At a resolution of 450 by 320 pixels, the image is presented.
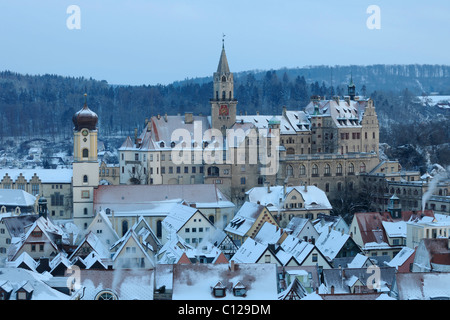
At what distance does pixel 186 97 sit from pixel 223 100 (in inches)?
1925

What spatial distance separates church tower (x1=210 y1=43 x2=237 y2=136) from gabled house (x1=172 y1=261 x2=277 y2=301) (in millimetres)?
34229

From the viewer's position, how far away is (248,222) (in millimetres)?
41844

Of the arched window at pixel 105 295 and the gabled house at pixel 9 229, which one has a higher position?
the arched window at pixel 105 295

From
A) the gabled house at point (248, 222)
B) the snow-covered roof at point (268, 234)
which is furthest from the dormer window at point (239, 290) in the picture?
the gabled house at point (248, 222)

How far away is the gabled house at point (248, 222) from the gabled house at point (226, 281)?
1745cm

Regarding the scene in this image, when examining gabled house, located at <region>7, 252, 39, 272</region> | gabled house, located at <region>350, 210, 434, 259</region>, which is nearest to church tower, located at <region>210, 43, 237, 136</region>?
gabled house, located at <region>350, 210, 434, 259</region>

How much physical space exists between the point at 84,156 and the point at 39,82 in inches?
2203

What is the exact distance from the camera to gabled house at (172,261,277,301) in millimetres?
19672

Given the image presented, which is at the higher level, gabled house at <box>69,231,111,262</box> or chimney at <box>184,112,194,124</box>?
chimney at <box>184,112,194,124</box>

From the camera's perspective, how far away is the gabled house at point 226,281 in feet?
64.5

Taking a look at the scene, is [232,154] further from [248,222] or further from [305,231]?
[305,231]

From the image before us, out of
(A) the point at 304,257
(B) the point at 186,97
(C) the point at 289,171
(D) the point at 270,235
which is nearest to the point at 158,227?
(D) the point at 270,235

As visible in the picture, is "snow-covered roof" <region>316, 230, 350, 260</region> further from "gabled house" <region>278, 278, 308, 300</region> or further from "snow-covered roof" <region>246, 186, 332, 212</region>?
"snow-covered roof" <region>246, 186, 332, 212</region>

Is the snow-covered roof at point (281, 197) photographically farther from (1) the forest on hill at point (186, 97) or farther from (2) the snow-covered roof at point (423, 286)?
(1) the forest on hill at point (186, 97)
